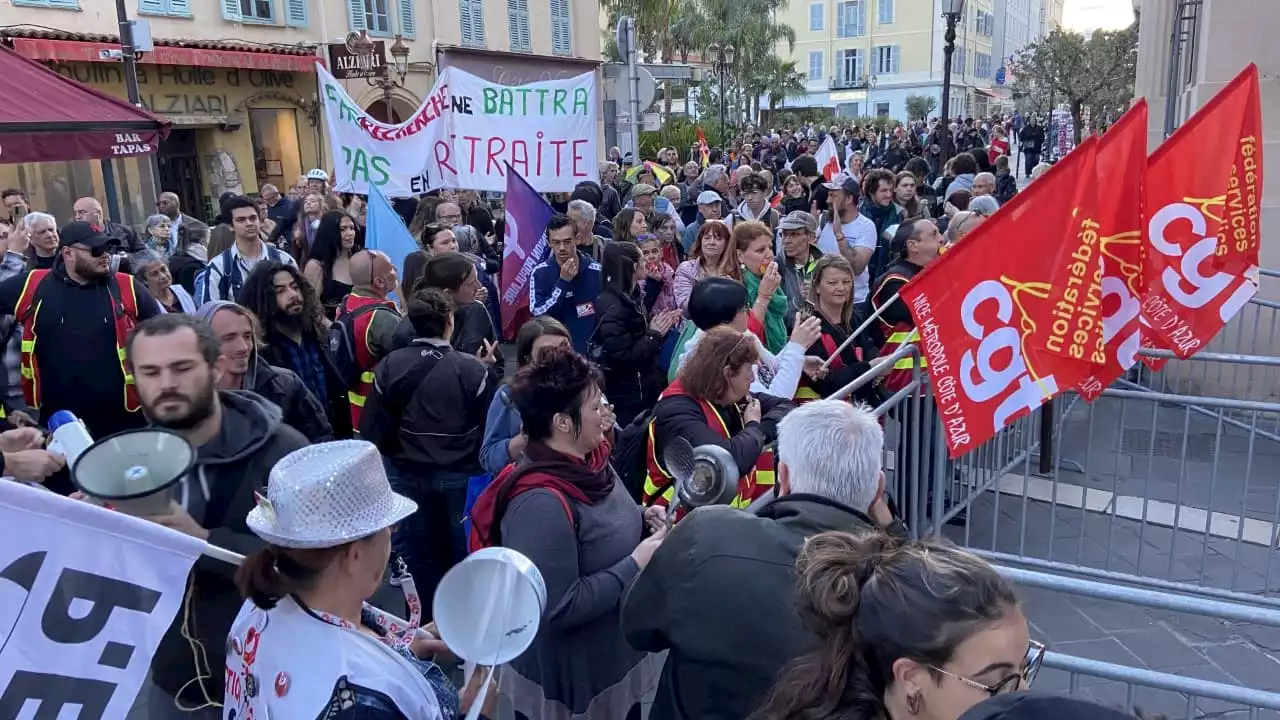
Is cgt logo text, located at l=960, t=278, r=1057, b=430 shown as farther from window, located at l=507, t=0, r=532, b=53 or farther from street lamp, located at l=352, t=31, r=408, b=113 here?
window, located at l=507, t=0, r=532, b=53

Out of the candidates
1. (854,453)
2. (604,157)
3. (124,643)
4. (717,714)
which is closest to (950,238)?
(854,453)

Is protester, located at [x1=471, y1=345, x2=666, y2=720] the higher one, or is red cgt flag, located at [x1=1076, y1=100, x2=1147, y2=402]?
red cgt flag, located at [x1=1076, y1=100, x2=1147, y2=402]

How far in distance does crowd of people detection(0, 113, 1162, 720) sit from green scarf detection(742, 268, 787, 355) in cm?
2

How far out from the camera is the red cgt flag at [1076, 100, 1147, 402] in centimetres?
381

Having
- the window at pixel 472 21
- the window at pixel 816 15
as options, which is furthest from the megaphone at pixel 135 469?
the window at pixel 816 15

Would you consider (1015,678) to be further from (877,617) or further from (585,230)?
(585,230)

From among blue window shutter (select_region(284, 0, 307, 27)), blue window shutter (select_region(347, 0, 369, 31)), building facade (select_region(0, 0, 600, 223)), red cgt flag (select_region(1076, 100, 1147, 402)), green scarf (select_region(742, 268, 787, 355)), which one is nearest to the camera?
red cgt flag (select_region(1076, 100, 1147, 402))

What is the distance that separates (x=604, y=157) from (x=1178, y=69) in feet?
66.2

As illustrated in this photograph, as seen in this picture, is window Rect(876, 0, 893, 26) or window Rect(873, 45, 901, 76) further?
window Rect(873, 45, 901, 76)

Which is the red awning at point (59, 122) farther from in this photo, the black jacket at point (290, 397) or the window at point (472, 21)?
the window at point (472, 21)

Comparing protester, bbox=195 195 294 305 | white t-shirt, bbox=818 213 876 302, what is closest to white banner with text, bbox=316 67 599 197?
protester, bbox=195 195 294 305

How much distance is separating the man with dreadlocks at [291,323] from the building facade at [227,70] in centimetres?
1007

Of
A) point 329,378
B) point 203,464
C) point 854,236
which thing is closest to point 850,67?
point 854,236

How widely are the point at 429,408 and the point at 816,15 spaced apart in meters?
64.0
